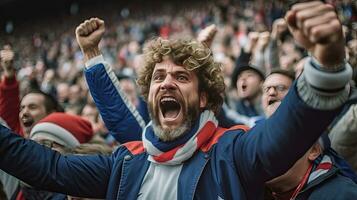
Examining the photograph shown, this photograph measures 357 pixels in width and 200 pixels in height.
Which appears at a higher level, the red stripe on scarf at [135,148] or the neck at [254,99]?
the red stripe on scarf at [135,148]

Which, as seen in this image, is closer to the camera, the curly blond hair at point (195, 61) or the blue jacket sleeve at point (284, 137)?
the blue jacket sleeve at point (284, 137)

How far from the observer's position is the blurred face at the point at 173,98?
2.11m

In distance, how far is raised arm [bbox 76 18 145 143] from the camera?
8.79ft

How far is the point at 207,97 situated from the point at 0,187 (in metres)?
0.99

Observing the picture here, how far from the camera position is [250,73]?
4102 millimetres

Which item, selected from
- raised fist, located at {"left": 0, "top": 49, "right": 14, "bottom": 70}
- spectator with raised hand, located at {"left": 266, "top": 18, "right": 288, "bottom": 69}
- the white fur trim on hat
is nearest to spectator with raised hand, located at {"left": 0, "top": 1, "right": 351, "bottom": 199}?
the white fur trim on hat

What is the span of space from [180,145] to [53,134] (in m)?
1.30

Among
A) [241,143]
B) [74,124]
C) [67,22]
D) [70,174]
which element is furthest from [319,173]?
[67,22]

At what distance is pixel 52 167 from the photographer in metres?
2.02

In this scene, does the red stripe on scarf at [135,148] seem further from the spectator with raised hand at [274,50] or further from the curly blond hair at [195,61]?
the spectator with raised hand at [274,50]

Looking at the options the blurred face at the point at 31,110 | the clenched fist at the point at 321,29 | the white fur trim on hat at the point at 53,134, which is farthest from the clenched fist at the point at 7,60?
the clenched fist at the point at 321,29

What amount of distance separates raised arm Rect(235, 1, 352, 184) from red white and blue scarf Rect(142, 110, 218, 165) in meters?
0.37

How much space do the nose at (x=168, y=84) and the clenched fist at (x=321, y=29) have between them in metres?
0.77

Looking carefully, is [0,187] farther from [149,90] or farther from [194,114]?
[194,114]
